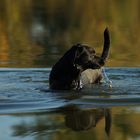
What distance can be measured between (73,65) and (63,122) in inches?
117

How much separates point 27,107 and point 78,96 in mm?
1464

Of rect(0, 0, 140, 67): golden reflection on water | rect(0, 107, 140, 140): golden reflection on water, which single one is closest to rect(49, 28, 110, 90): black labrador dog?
rect(0, 107, 140, 140): golden reflection on water

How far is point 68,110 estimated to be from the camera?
10609mm

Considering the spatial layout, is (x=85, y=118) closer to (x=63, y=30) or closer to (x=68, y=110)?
(x=68, y=110)

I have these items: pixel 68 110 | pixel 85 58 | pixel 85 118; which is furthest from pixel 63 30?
pixel 85 118

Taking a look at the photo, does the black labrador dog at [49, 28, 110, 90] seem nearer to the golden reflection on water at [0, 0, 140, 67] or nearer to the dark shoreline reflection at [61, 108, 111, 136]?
the dark shoreline reflection at [61, 108, 111, 136]

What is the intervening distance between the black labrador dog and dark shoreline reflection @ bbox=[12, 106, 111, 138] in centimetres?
182

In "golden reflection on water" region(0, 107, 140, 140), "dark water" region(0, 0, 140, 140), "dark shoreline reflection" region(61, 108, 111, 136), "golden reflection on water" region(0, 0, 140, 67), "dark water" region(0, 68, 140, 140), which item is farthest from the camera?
"golden reflection on water" region(0, 0, 140, 67)

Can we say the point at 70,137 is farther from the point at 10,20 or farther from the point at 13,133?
the point at 10,20

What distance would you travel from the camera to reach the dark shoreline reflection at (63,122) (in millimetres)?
9016

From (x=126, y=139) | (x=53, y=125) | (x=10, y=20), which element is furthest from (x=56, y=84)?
(x=10, y=20)

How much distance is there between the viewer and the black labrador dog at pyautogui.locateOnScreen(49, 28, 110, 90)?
12438 mm

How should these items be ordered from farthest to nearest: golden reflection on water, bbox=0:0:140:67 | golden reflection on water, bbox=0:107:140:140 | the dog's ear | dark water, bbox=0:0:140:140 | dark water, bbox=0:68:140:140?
golden reflection on water, bbox=0:0:140:67
the dog's ear
dark water, bbox=0:0:140:140
dark water, bbox=0:68:140:140
golden reflection on water, bbox=0:107:140:140

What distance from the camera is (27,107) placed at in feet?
35.3
